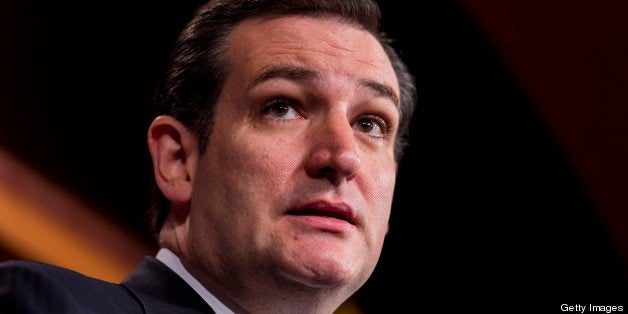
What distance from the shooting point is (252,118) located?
4.46 ft

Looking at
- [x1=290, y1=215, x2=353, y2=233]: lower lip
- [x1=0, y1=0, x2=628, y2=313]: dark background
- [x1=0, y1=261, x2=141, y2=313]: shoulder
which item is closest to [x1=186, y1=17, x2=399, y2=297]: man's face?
[x1=290, y1=215, x2=353, y2=233]: lower lip

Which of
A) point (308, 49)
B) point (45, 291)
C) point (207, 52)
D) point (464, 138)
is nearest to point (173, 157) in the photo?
point (207, 52)

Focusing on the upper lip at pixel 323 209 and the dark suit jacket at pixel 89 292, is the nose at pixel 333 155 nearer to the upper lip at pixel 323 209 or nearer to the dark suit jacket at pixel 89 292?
the upper lip at pixel 323 209

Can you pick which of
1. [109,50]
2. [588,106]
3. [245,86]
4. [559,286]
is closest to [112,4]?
[109,50]

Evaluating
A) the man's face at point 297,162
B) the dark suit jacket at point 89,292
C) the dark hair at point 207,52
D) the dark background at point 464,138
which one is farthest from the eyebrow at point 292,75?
the dark background at point 464,138

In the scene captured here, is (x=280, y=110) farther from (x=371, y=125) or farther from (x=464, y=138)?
(x=464, y=138)

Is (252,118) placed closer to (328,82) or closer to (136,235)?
(328,82)

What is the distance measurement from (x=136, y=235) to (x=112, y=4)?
0.70 m

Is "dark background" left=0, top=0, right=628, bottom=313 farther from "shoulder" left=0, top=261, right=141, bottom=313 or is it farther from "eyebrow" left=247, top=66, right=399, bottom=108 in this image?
"shoulder" left=0, top=261, right=141, bottom=313

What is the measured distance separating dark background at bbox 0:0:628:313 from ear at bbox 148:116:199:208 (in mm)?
658

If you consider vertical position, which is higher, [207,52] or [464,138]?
[464,138]

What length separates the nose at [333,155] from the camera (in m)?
1.24

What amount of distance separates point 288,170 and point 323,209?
88 mm

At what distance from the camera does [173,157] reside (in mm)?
1455
